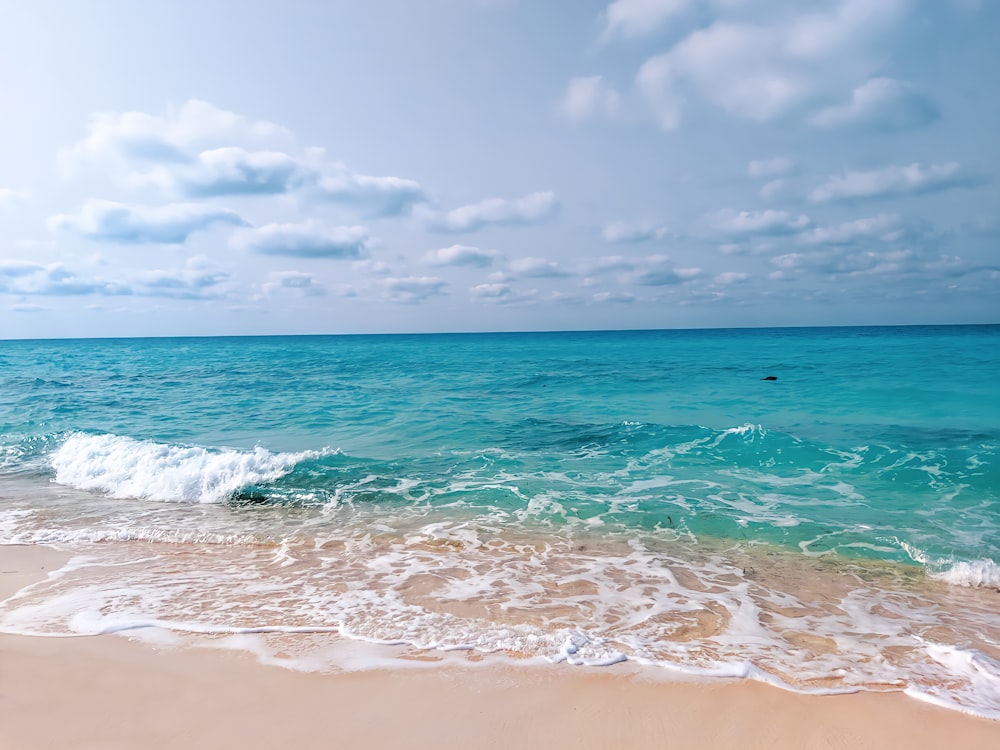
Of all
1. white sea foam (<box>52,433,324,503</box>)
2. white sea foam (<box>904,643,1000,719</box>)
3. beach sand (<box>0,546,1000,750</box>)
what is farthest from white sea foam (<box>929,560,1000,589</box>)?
white sea foam (<box>52,433,324,503</box>)

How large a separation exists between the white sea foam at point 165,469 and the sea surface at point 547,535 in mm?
69

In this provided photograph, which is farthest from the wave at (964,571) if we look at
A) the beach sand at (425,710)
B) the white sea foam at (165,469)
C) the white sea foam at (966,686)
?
the white sea foam at (165,469)

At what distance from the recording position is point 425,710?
374cm

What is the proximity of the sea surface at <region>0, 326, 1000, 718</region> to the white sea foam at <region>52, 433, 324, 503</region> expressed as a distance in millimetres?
69

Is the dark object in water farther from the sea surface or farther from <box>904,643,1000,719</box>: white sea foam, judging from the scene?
<box>904,643,1000,719</box>: white sea foam

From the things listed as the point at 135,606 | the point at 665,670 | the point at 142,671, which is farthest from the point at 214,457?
the point at 665,670

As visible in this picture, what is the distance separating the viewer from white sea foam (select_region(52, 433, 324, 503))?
10074mm

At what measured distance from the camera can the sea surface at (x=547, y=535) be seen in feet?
15.5

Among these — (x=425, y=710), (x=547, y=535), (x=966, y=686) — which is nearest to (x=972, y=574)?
(x=966, y=686)


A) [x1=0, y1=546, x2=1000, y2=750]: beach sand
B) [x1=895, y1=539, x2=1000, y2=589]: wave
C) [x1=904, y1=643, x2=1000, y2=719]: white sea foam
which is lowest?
[x1=895, y1=539, x2=1000, y2=589]: wave


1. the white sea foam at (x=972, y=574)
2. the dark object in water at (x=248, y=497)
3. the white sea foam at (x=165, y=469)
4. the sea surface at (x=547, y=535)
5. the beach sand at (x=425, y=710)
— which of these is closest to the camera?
the beach sand at (x=425, y=710)

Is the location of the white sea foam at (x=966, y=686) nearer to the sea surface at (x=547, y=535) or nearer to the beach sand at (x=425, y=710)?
the sea surface at (x=547, y=535)

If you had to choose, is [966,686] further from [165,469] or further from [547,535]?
[165,469]

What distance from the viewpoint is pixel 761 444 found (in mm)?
12906
